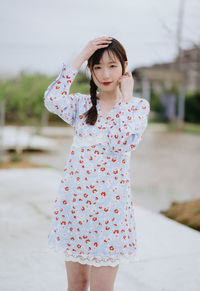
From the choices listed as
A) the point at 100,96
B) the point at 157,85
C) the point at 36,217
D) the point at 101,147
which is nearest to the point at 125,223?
the point at 101,147

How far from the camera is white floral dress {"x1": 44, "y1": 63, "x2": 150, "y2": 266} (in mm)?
1946

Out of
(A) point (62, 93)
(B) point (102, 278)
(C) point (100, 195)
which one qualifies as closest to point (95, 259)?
(B) point (102, 278)

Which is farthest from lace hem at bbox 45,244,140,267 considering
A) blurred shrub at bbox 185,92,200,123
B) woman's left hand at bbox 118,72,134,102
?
blurred shrub at bbox 185,92,200,123

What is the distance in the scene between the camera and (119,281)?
2992mm

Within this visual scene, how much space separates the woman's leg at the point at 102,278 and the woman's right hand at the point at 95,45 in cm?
105

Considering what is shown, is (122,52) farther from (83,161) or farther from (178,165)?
(178,165)

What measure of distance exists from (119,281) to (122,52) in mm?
1760

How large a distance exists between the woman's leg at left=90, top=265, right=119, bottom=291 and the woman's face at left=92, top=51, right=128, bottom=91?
0.90 m

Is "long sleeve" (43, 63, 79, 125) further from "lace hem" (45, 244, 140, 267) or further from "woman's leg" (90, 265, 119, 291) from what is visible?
"woman's leg" (90, 265, 119, 291)

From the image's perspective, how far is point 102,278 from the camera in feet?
6.37

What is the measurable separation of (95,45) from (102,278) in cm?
114

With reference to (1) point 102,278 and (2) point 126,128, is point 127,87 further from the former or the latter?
(1) point 102,278

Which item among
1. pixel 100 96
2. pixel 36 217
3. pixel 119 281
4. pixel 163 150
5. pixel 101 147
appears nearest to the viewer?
pixel 101 147

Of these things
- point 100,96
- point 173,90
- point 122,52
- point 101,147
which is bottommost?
point 173,90
